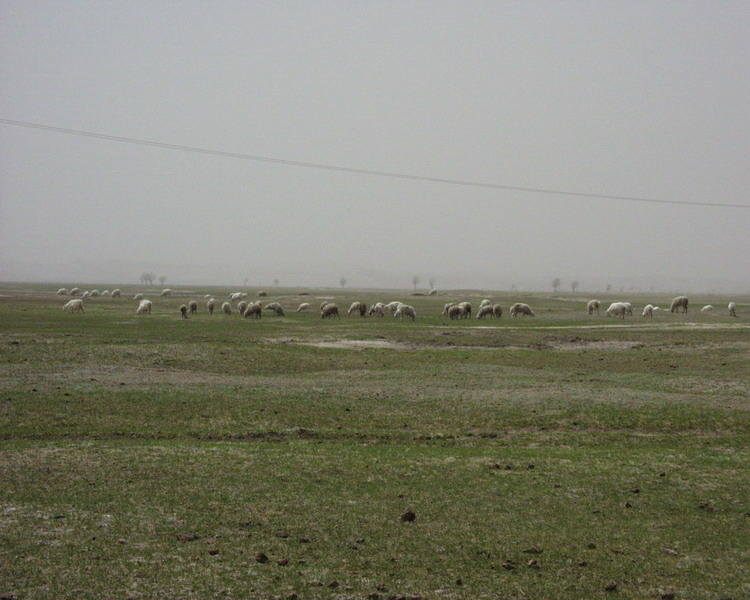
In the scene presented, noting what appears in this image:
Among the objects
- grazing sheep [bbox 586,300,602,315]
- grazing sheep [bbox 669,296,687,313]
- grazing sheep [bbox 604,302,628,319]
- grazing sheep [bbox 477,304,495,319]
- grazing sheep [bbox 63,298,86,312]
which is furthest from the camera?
grazing sheep [bbox 669,296,687,313]

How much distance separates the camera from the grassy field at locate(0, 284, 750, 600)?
9.11 metres

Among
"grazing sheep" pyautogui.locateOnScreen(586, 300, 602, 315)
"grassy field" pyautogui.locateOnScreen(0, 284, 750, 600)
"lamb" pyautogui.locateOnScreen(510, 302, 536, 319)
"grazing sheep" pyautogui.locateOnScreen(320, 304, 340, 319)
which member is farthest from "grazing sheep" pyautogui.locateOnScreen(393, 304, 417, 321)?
"grassy field" pyautogui.locateOnScreen(0, 284, 750, 600)

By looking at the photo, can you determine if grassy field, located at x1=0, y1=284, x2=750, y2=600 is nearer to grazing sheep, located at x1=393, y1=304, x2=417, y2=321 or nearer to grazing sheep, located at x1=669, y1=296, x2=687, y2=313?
grazing sheep, located at x1=393, y1=304, x2=417, y2=321

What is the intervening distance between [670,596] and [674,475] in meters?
6.78

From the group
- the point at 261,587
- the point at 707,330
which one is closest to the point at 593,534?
the point at 261,587

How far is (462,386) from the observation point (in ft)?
88.3

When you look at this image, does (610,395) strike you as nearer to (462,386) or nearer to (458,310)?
(462,386)

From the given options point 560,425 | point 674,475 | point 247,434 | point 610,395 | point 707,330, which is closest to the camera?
point 674,475

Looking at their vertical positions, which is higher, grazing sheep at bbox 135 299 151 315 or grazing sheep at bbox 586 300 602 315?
grazing sheep at bbox 586 300 602 315

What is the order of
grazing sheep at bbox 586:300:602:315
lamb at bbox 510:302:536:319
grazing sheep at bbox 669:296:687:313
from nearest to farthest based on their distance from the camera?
lamb at bbox 510:302:536:319 < grazing sheep at bbox 586:300:602:315 < grazing sheep at bbox 669:296:687:313

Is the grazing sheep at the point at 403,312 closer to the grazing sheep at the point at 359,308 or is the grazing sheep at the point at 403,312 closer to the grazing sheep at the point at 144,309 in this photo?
the grazing sheep at the point at 359,308

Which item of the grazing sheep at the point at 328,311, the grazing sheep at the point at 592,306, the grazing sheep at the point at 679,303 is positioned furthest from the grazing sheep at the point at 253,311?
the grazing sheep at the point at 679,303

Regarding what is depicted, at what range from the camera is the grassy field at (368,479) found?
A: 911 centimetres

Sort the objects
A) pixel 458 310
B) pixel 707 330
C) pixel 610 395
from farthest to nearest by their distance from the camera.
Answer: pixel 458 310 < pixel 707 330 < pixel 610 395
